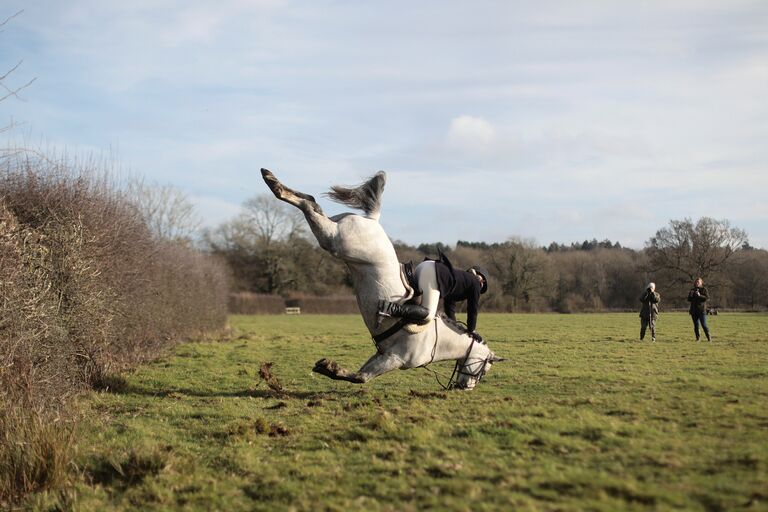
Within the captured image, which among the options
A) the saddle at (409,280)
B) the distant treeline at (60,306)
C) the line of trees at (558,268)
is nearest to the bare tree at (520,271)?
the line of trees at (558,268)

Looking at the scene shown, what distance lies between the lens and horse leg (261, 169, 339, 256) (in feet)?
28.3

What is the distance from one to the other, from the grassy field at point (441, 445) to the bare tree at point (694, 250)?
55640 millimetres

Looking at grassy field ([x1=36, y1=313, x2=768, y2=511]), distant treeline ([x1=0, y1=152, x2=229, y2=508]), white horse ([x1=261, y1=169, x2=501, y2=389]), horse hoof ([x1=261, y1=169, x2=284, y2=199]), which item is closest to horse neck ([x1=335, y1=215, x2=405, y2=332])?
white horse ([x1=261, y1=169, x2=501, y2=389])

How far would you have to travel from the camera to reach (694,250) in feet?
212

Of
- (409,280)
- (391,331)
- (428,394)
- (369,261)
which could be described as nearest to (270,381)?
(428,394)

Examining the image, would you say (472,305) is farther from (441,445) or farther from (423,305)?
(441,445)

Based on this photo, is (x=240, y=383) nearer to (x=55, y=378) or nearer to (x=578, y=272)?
(x=55, y=378)

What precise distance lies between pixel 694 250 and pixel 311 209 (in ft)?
210

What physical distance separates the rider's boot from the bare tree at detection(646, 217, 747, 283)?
197ft

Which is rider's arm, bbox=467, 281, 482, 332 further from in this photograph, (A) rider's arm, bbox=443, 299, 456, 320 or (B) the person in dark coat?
(A) rider's arm, bbox=443, 299, 456, 320

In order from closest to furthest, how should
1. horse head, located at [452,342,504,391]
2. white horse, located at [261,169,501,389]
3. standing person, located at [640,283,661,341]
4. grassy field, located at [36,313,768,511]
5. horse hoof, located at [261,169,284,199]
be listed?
grassy field, located at [36,313,768,511] < horse hoof, located at [261,169,284,199] < white horse, located at [261,169,501,389] < horse head, located at [452,342,504,391] < standing person, located at [640,283,661,341]

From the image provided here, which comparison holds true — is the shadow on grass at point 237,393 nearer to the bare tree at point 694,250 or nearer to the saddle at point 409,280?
the saddle at point 409,280

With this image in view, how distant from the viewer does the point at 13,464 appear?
7270mm

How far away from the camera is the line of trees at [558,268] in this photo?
64062mm
